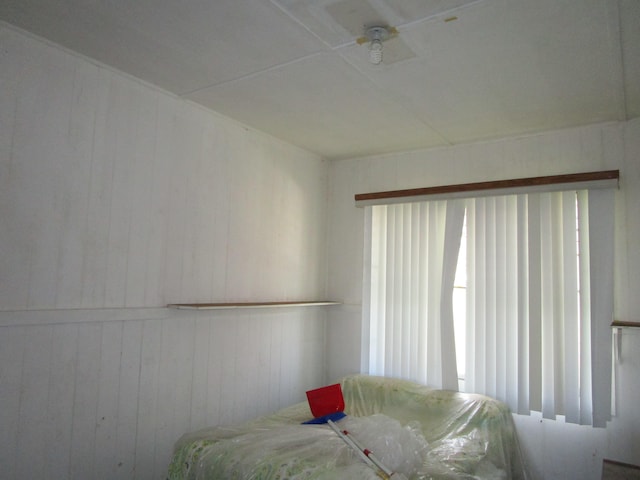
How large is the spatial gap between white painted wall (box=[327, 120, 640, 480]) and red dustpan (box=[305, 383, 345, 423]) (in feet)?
2.88

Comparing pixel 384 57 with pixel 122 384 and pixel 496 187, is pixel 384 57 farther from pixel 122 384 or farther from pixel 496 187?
pixel 122 384

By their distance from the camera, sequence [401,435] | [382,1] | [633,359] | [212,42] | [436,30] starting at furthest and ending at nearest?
1. [633,359]
2. [401,435]
3. [212,42]
4. [436,30]
5. [382,1]

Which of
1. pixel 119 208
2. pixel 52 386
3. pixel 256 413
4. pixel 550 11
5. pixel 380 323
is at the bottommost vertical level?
pixel 256 413

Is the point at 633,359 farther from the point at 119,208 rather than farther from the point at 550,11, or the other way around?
the point at 119,208

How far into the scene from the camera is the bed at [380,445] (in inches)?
77.4

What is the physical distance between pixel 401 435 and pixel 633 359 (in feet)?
4.76

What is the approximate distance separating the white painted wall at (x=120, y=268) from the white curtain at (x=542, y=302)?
1.46 meters

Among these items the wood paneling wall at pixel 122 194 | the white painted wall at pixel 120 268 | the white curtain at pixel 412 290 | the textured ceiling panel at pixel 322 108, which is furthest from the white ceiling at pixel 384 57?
the white curtain at pixel 412 290

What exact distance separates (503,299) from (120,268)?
2.36 metres

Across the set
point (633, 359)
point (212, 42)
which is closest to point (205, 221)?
point (212, 42)

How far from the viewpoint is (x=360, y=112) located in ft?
9.09

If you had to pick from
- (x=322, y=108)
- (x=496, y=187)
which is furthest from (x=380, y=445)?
(x=322, y=108)

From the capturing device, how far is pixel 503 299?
297 cm

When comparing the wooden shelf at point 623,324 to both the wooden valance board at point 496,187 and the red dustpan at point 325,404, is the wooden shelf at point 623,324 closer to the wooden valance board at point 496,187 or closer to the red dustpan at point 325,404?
the wooden valance board at point 496,187
